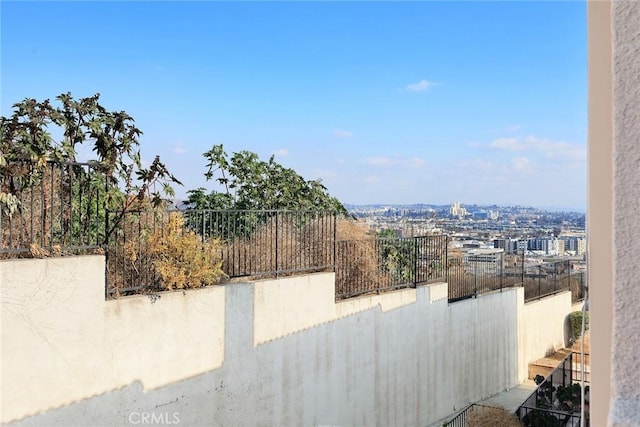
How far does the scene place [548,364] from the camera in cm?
1445

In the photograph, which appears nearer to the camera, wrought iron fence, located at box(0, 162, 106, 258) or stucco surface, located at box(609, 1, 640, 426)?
stucco surface, located at box(609, 1, 640, 426)

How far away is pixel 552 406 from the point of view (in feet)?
31.2

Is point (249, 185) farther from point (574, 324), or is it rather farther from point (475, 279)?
point (574, 324)

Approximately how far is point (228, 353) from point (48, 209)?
264 cm

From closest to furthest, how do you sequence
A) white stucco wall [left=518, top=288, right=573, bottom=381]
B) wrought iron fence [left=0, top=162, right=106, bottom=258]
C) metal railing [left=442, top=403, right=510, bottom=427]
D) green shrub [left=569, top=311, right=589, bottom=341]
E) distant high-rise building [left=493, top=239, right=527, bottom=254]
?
wrought iron fence [left=0, top=162, right=106, bottom=258], metal railing [left=442, top=403, right=510, bottom=427], white stucco wall [left=518, top=288, right=573, bottom=381], distant high-rise building [left=493, top=239, right=527, bottom=254], green shrub [left=569, top=311, right=589, bottom=341]

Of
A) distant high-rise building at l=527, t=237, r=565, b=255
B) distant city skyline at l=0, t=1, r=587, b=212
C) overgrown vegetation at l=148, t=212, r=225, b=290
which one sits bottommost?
distant high-rise building at l=527, t=237, r=565, b=255

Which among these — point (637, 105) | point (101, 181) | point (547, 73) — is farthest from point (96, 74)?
point (547, 73)

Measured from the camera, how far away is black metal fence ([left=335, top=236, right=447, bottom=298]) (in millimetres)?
9466

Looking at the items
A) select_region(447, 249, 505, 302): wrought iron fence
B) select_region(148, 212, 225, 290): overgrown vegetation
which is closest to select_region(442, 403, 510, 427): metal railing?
select_region(447, 249, 505, 302): wrought iron fence

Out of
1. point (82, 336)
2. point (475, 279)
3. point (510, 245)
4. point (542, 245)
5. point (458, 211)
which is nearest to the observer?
point (82, 336)

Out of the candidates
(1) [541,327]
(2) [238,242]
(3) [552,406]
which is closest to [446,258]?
(3) [552,406]

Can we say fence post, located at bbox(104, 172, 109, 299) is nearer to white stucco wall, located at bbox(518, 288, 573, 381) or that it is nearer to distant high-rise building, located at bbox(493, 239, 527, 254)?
white stucco wall, located at bbox(518, 288, 573, 381)

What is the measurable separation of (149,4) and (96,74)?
5.46 ft

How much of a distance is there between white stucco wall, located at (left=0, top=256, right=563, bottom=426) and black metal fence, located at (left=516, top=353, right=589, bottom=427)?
1.71 meters
